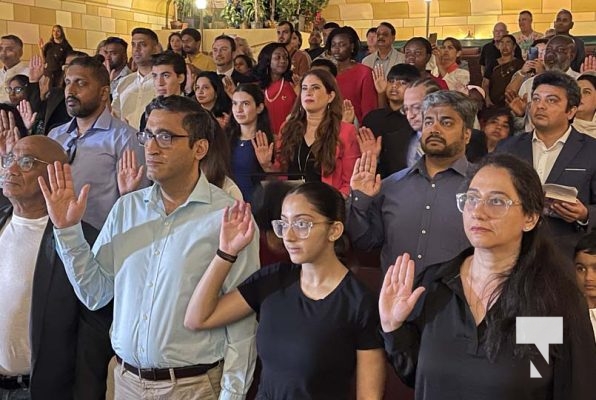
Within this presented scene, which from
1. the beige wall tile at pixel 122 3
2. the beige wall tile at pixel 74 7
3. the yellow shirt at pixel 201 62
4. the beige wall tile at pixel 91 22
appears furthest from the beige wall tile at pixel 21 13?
the yellow shirt at pixel 201 62

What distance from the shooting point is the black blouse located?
1718 mm

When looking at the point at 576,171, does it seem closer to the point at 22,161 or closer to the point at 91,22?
the point at 22,161

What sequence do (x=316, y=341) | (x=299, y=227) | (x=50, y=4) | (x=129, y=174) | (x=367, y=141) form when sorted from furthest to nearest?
1. (x=50, y=4)
2. (x=367, y=141)
3. (x=129, y=174)
4. (x=299, y=227)
5. (x=316, y=341)

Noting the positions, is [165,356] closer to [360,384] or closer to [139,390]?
[139,390]

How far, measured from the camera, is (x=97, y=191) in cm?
315

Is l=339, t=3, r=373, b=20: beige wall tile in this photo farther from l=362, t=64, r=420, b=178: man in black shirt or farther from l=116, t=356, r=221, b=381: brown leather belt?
l=116, t=356, r=221, b=381: brown leather belt

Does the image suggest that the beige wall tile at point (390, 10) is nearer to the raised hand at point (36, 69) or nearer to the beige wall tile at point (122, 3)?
the beige wall tile at point (122, 3)

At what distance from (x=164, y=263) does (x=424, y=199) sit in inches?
38.0

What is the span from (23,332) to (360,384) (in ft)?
4.02

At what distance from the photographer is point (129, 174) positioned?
9.63 ft

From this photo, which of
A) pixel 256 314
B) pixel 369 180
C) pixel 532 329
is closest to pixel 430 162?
pixel 369 180

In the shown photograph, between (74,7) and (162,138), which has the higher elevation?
(74,7)

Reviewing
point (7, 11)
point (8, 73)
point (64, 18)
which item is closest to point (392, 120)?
point (8, 73)

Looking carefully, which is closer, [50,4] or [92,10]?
[50,4]
